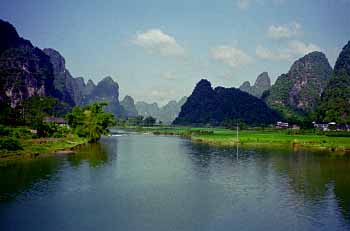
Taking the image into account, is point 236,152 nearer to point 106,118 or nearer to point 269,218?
point 106,118

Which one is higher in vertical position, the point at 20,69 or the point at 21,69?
the point at 21,69

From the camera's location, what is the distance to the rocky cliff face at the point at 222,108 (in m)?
122

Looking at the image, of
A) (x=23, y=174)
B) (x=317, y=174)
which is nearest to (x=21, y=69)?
(x=23, y=174)

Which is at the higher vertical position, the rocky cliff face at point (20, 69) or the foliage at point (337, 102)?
the rocky cliff face at point (20, 69)

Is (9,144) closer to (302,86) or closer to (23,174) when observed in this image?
(23,174)

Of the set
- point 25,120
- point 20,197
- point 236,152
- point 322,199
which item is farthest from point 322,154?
point 25,120

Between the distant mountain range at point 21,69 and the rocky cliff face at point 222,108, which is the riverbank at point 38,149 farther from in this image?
the rocky cliff face at point 222,108

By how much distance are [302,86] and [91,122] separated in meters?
104

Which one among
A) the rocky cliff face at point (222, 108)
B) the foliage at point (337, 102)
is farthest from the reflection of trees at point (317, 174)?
the rocky cliff face at point (222, 108)

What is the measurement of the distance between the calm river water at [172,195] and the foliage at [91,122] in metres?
21.5

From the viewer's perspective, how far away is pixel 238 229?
15.9 m

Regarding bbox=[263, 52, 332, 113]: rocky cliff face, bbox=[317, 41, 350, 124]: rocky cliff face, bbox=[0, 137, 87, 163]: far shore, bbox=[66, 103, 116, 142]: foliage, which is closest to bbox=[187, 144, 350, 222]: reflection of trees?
bbox=[0, 137, 87, 163]: far shore

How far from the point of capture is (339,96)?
304ft

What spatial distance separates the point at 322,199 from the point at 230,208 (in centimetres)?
610
